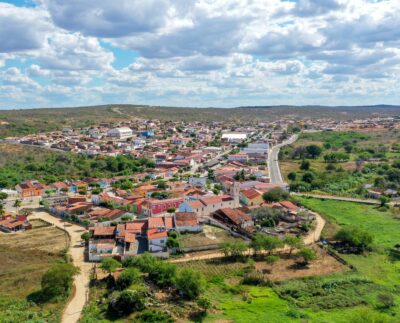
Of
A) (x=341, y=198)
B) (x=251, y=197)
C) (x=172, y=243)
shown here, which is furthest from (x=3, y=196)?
(x=341, y=198)

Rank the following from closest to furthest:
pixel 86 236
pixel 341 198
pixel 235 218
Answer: pixel 86 236, pixel 235 218, pixel 341 198

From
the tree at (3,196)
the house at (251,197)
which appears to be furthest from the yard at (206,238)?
the tree at (3,196)

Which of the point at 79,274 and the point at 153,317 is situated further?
the point at 79,274

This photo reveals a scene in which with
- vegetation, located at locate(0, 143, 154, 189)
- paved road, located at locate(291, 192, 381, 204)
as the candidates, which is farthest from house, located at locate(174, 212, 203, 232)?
paved road, located at locate(291, 192, 381, 204)

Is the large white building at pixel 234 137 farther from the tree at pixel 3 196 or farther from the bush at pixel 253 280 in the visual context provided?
the bush at pixel 253 280

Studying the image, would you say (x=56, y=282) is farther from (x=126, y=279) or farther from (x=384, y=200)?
(x=384, y=200)

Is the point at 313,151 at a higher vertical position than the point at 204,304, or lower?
higher

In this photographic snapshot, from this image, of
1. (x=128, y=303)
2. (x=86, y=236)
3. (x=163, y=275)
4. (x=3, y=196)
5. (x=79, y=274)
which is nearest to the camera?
(x=128, y=303)

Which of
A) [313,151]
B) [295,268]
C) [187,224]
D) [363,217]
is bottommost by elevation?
[295,268]
